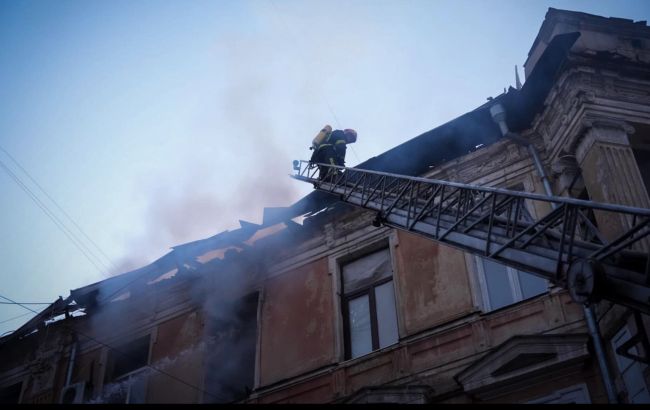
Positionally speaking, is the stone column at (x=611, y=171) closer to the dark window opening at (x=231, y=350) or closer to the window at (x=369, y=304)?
the window at (x=369, y=304)

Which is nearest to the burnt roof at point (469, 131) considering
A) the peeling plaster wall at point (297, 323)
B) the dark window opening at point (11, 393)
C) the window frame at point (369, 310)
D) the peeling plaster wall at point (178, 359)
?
the peeling plaster wall at point (297, 323)

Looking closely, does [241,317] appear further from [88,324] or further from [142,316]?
[88,324]

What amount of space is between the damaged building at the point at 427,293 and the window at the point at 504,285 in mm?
28

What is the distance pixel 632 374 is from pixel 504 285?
8.44 ft

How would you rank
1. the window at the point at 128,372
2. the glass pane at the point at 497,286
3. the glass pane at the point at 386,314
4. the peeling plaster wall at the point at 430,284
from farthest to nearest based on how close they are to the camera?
the window at the point at 128,372, the glass pane at the point at 386,314, the peeling plaster wall at the point at 430,284, the glass pane at the point at 497,286

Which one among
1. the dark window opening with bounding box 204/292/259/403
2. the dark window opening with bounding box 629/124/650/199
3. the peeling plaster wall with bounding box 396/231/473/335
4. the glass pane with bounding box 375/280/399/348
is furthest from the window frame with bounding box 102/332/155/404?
the dark window opening with bounding box 629/124/650/199

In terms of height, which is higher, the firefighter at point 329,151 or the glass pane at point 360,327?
the firefighter at point 329,151

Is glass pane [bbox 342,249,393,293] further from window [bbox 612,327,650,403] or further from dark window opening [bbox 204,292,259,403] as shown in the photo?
window [bbox 612,327,650,403]

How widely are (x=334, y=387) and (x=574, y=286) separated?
18.4 feet

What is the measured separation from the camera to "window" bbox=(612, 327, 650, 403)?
24.3 feet

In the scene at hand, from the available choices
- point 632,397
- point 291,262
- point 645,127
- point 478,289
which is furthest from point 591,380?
point 291,262

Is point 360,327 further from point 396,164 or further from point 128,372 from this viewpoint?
point 128,372

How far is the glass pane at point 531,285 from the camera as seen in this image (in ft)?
31.4

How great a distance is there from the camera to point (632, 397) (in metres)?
7.59
